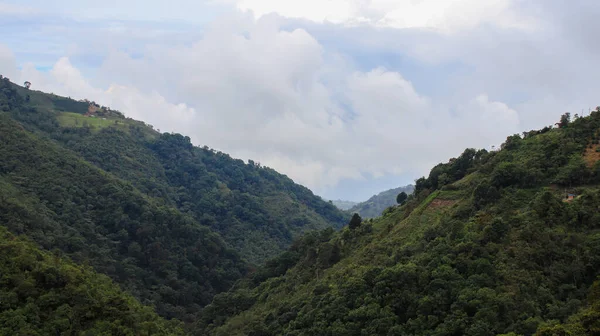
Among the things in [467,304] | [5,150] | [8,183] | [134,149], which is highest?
[134,149]

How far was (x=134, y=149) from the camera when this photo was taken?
104500mm

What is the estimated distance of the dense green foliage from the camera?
29.7 m

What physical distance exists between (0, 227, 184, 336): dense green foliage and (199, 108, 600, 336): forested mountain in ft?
37.2

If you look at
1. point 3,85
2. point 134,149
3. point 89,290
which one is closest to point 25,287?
point 89,290

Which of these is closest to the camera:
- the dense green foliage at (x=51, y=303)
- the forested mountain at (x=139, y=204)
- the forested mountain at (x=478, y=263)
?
the forested mountain at (x=478, y=263)

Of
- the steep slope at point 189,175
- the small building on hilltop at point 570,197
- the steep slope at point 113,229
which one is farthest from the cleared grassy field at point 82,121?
the small building on hilltop at point 570,197

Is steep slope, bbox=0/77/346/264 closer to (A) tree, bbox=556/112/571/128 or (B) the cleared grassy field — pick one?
(B) the cleared grassy field

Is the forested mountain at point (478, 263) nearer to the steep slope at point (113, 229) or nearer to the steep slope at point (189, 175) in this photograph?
the steep slope at point (113, 229)

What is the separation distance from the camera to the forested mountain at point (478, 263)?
1083 inches

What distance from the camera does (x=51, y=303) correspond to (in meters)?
31.5

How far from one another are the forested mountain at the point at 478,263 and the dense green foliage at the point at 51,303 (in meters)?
11.3

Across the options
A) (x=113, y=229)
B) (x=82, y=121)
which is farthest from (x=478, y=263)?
(x=82, y=121)

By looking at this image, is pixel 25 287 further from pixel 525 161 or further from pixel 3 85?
pixel 3 85

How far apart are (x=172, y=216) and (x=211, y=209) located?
23.0 m
